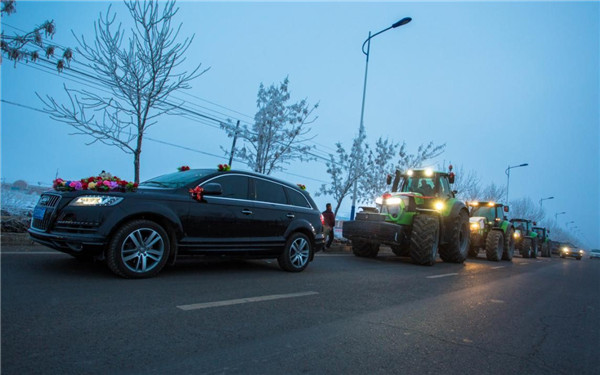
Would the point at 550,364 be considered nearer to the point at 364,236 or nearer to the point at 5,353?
the point at 5,353

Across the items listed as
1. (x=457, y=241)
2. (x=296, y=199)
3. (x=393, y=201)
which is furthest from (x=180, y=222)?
(x=457, y=241)

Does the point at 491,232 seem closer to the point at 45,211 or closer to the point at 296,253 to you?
the point at 296,253

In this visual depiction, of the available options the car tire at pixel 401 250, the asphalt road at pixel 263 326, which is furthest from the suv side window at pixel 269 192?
the car tire at pixel 401 250

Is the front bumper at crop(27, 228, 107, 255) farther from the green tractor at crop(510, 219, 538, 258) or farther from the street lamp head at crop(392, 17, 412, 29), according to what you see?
the green tractor at crop(510, 219, 538, 258)

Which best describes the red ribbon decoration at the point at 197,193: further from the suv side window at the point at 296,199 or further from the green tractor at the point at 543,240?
the green tractor at the point at 543,240

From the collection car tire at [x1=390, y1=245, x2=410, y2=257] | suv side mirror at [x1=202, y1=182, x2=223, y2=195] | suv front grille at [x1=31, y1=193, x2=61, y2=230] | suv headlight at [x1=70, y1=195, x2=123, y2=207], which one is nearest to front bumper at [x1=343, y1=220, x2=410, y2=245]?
car tire at [x1=390, y1=245, x2=410, y2=257]

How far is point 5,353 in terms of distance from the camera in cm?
258

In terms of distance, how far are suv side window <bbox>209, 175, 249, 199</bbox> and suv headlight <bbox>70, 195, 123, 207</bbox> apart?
1569mm

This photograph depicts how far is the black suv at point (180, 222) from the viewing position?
4.93 metres

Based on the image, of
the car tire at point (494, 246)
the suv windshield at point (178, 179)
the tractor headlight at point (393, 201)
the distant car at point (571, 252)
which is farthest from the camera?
the distant car at point (571, 252)

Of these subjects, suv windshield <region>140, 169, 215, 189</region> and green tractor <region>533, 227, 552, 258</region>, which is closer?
suv windshield <region>140, 169, 215, 189</region>

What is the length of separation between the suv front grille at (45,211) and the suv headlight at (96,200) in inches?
12.6

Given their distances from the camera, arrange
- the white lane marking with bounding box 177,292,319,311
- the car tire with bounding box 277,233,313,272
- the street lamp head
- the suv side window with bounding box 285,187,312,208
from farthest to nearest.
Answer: the street lamp head
the suv side window with bounding box 285,187,312,208
the car tire with bounding box 277,233,313,272
the white lane marking with bounding box 177,292,319,311

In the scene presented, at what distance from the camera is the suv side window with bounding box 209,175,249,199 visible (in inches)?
247
